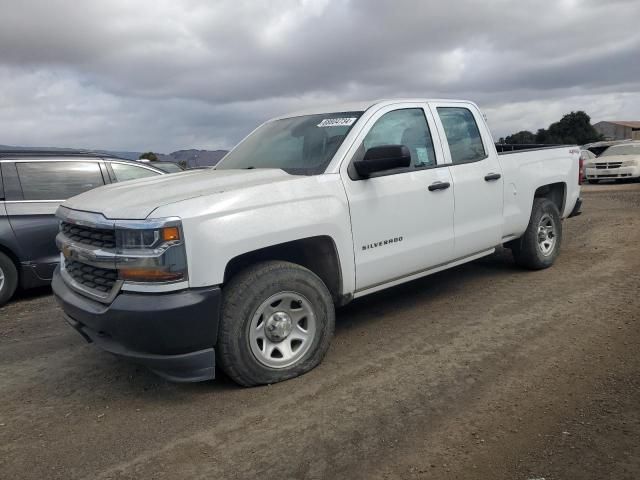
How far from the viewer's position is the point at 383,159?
3.90 m

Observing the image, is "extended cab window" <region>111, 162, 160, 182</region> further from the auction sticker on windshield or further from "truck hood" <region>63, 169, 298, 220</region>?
the auction sticker on windshield

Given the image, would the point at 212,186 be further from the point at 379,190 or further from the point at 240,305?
the point at 379,190

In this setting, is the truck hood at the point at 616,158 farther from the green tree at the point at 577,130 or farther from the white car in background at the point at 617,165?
the green tree at the point at 577,130

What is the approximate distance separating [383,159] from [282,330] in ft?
4.70

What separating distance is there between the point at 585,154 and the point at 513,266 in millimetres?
18342

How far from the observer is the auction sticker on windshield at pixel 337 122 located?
434cm

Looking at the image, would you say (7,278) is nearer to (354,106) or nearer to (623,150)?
(354,106)

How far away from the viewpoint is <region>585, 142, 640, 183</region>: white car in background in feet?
59.1

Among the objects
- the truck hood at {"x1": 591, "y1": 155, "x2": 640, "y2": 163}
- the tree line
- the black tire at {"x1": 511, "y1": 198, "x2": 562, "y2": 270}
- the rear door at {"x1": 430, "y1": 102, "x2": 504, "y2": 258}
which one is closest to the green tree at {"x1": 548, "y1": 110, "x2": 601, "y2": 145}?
the tree line

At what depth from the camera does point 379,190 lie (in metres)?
4.15

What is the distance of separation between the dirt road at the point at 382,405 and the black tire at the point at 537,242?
94 cm

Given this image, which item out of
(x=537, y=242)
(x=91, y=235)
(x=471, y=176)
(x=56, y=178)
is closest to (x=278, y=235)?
(x=91, y=235)

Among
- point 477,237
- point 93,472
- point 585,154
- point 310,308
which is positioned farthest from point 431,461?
point 585,154

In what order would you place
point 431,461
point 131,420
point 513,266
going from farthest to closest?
point 513,266, point 131,420, point 431,461
